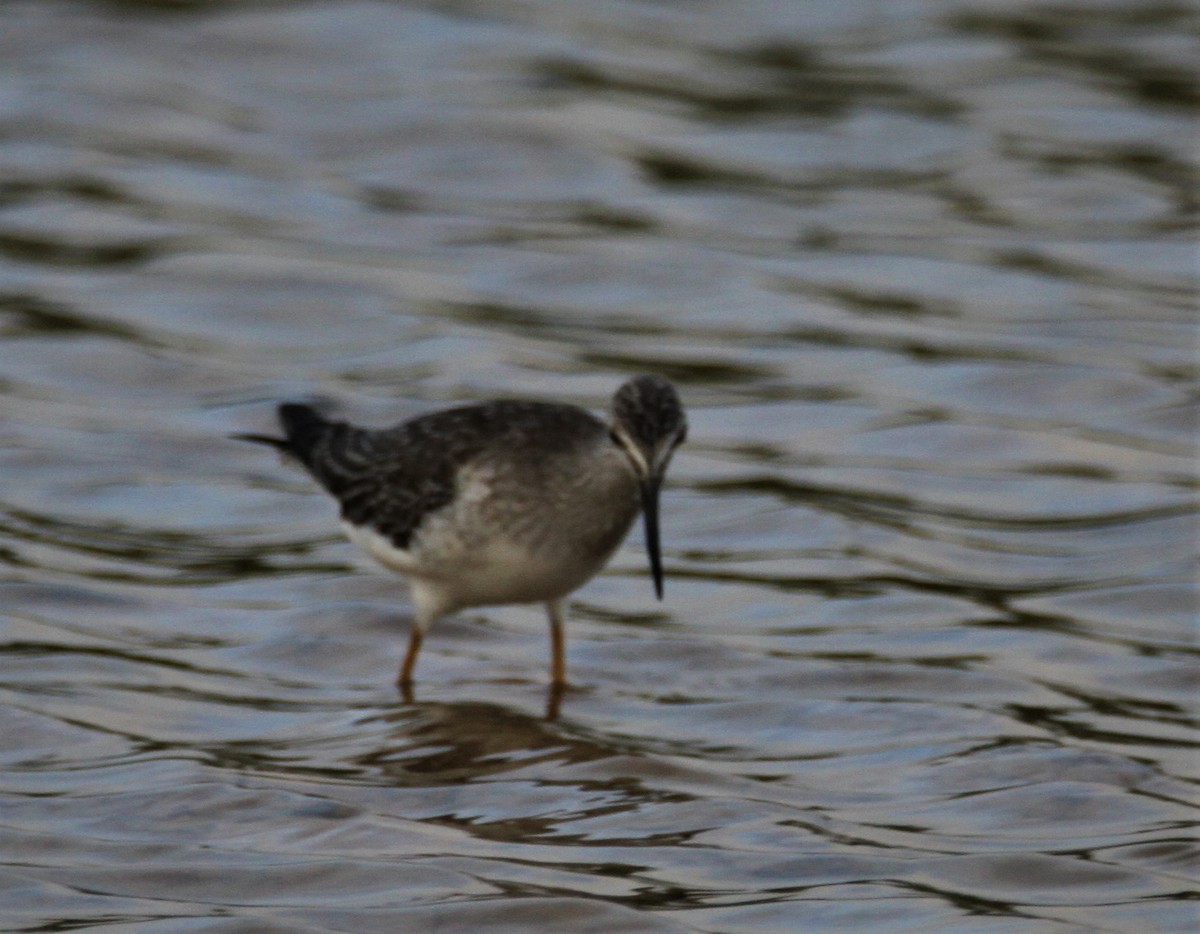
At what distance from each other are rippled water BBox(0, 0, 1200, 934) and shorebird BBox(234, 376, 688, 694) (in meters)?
0.50

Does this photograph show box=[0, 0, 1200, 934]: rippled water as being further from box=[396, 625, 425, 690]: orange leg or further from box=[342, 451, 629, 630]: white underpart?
box=[342, 451, 629, 630]: white underpart

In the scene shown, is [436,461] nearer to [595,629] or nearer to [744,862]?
[595,629]

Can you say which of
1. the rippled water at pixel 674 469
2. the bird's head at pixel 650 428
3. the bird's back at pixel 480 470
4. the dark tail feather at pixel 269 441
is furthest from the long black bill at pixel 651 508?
the dark tail feather at pixel 269 441

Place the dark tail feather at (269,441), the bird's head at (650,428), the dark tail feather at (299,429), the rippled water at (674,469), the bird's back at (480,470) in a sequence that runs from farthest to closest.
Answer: the dark tail feather at (299,429) → the dark tail feather at (269,441) → the bird's back at (480,470) → the bird's head at (650,428) → the rippled water at (674,469)

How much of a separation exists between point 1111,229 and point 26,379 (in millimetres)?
7064

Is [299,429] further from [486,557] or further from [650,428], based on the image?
[650,428]

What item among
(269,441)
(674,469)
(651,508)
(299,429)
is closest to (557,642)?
(651,508)

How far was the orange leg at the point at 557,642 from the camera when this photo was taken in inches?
384

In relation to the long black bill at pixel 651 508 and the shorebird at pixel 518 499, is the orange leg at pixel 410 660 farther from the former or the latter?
the long black bill at pixel 651 508

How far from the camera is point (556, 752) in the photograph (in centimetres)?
900

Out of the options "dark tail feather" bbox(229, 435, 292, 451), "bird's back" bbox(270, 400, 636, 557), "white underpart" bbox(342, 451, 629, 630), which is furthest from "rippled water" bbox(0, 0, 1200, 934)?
"bird's back" bbox(270, 400, 636, 557)

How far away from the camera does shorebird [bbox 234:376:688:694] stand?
9008mm

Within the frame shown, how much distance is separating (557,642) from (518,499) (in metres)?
0.76

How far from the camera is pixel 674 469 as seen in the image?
12438 mm
